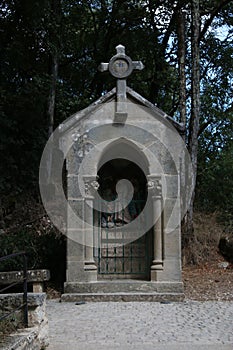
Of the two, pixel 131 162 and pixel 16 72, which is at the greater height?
pixel 16 72

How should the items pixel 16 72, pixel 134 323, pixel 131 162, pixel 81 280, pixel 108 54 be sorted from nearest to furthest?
pixel 134 323
pixel 81 280
pixel 131 162
pixel 16 72
pixel 108 54

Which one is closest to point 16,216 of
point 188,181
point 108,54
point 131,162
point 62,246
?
point 62,246

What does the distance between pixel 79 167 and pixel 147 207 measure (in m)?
1.57

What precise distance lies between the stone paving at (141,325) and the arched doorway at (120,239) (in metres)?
1.55

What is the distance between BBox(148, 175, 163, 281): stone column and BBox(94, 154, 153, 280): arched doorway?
0.71m

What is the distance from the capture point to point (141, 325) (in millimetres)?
5996

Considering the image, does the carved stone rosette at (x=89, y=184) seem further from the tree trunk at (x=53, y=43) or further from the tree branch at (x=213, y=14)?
the tree branch at (x=213, y=14)

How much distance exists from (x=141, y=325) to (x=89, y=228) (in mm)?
2692

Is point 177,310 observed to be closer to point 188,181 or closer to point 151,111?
point 151,111

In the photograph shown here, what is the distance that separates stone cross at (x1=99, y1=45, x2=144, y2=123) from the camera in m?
8.48

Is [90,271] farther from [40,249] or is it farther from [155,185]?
[155,185]

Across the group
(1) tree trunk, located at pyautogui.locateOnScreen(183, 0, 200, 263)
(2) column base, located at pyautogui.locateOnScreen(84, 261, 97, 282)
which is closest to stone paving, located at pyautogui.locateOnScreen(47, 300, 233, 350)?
(2) column base, located at pyautogui.locateOnScreen(84, 261, 97, 282)

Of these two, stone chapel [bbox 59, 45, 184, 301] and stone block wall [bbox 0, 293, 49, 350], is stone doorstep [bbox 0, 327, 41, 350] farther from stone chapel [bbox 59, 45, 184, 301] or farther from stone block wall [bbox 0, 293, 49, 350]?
stone chapel [bbox 59, 45, 184, 301]

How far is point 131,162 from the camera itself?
9.91 m
